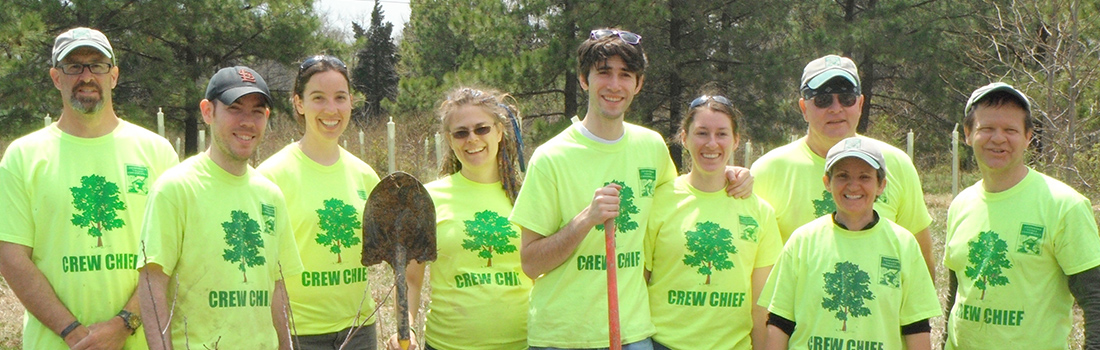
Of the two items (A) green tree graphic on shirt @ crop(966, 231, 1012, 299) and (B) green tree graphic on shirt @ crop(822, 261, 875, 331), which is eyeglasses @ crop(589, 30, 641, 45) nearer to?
(B) green tree graphic on shirt @ crop(822, 261, 875, 331)

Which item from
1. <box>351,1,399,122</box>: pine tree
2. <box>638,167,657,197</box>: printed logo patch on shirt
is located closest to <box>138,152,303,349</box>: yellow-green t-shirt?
<box>638,167,657,197</box>: printed logo patch on shirt

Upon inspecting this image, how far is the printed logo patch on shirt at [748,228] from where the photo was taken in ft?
10.9

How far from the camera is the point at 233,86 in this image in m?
3.13

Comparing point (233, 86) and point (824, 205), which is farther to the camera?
point (824, 205)

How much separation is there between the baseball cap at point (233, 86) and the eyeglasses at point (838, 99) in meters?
1.93

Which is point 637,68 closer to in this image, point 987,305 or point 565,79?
point 987,305

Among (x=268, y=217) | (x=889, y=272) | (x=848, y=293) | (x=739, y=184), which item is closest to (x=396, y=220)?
(x=268, y=217)

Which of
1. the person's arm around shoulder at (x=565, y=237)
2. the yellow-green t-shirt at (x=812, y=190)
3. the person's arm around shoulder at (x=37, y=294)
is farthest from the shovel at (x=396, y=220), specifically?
the yellow-green t-shirt at (x=812, y=190)

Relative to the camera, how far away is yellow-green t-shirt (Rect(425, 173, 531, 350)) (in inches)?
136

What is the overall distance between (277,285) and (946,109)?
22175mm

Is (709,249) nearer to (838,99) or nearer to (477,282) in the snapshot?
(838,99)

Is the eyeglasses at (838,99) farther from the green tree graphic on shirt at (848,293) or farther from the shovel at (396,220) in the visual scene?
the shovel at (396,220)

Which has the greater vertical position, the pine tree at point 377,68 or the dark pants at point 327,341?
the pine tree at point 377,68

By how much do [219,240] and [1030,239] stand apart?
264 centimetres
